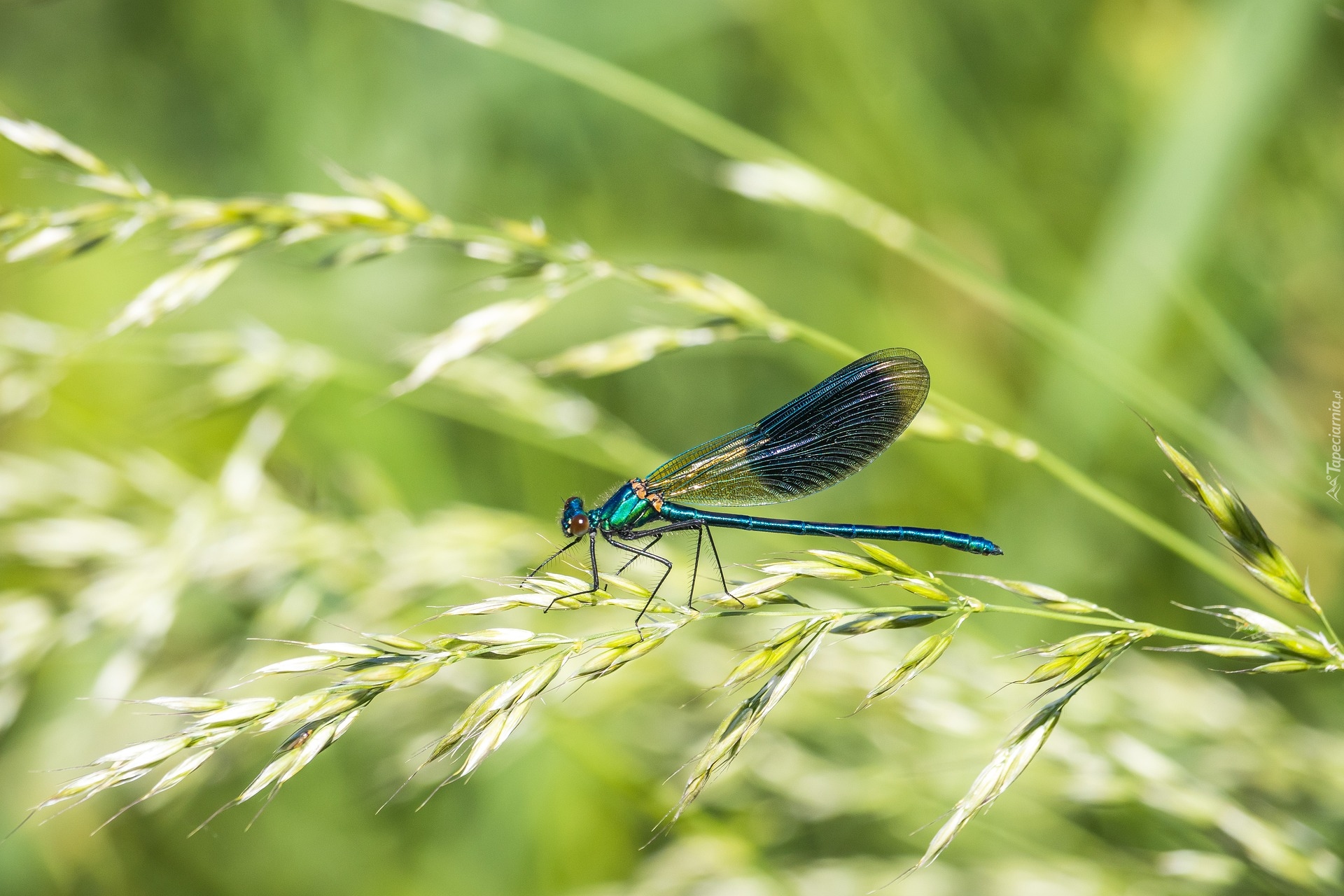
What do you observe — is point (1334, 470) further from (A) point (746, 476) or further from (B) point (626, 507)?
(B) point (626, 507)

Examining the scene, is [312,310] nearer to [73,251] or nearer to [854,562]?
[73,251]

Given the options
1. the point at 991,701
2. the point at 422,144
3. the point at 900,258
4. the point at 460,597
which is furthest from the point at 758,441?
the point at 422,144

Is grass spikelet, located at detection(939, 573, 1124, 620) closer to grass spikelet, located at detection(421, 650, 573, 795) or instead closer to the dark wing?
grass spikelet, located at detection(421, 650, 573, 795)

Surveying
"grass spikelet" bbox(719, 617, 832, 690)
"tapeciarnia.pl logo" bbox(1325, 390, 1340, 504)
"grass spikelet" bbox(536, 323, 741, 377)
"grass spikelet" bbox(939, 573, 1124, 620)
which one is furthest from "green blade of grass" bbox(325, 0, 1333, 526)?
"grass spikelet" bbox(719, 617, 832, 690)

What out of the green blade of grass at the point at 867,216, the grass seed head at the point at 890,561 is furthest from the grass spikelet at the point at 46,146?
the grass seed head at the point at 890,561

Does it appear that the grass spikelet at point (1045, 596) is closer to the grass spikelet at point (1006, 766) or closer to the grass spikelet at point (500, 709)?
the grass spikelet at point (1006, 766)
